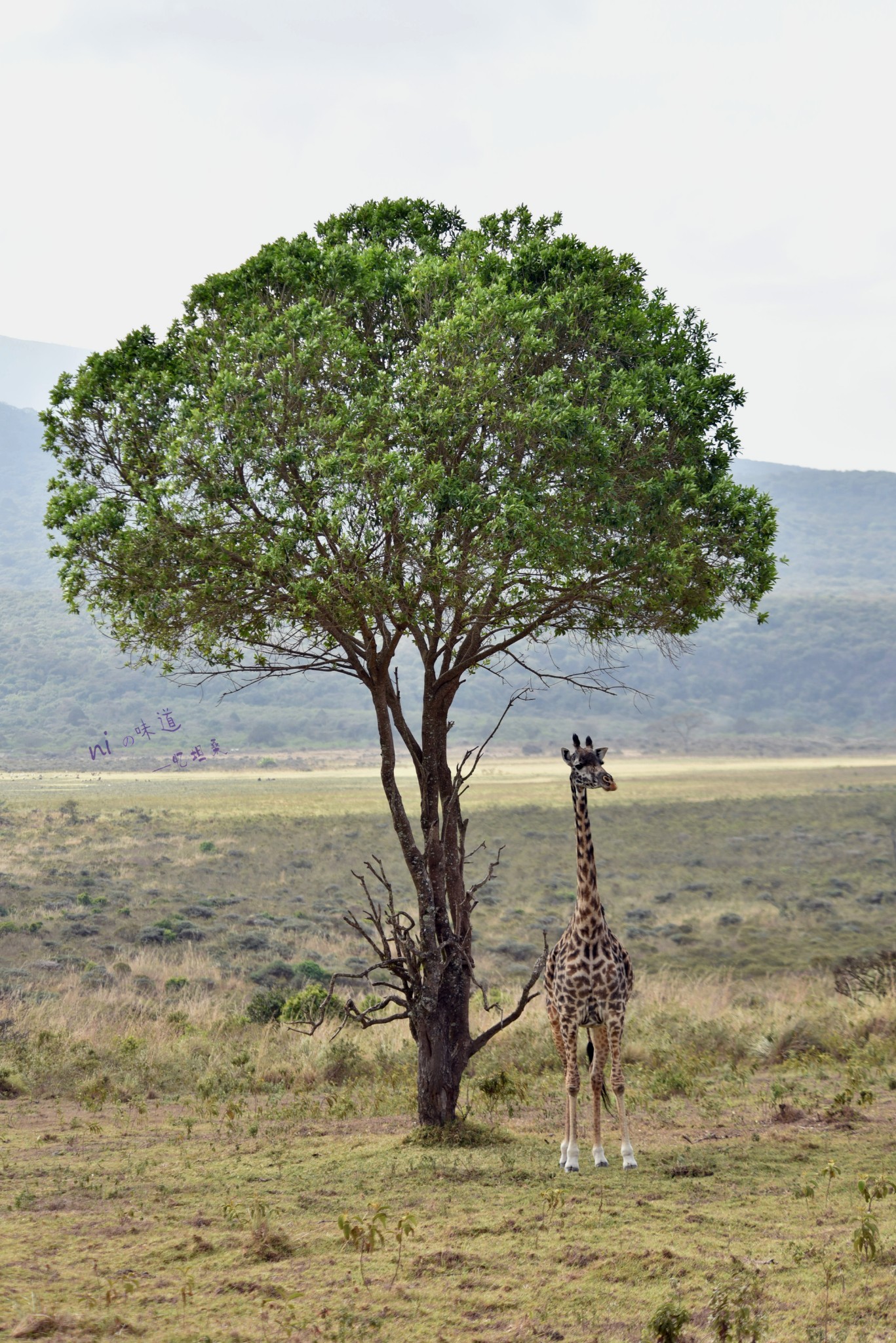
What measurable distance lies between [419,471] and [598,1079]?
18.4 feet

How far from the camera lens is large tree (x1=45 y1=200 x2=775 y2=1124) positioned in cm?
988

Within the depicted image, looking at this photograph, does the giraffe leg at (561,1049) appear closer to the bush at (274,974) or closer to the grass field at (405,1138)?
the grass field at (405,1138)

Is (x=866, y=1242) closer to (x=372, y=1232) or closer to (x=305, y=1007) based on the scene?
(x=372, y=1232)

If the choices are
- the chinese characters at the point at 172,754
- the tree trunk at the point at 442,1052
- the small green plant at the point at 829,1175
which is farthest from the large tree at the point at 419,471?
the chinese characters at the point at 172,754

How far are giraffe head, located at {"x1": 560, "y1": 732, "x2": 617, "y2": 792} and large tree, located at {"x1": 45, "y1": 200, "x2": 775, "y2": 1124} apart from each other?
4.05 ft

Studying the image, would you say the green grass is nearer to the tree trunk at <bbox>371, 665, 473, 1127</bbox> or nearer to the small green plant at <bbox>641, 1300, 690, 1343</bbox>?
the small green plant at <bbox>641, 1300, 690, 1343</bbox>

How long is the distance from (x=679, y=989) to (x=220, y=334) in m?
15.5

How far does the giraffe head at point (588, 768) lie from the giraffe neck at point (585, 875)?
12 centimetres

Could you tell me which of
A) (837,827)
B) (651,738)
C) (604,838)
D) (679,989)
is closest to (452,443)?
(679,989)

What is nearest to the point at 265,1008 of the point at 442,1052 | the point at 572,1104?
the point at 442,1052

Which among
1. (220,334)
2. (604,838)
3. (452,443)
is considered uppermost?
(220,334)

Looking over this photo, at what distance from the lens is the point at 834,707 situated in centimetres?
17962

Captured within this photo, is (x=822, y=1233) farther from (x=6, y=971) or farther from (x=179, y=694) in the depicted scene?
(x=179, y=694)

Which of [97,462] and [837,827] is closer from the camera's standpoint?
[97,462]
